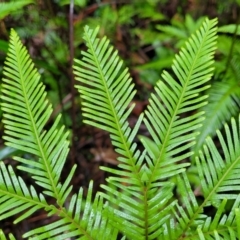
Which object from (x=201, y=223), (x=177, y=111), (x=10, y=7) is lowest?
(x=201, y=223)

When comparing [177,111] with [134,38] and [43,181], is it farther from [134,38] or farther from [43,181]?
[134,38]

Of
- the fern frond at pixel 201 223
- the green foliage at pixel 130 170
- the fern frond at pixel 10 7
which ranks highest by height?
the fern frond at pixel 10 7

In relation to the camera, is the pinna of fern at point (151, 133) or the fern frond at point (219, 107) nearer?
the pinna of fern at point (151, 133)

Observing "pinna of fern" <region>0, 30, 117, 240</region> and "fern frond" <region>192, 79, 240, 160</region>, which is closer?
"pinna of fern" <region>0, 30, 117, 240</region>

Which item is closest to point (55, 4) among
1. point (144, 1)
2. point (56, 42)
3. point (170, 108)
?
point (56, 42)

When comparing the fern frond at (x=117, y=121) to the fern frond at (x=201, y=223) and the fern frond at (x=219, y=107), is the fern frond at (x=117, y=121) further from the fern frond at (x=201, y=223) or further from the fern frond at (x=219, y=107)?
the fern frond at (x=219, y=107)

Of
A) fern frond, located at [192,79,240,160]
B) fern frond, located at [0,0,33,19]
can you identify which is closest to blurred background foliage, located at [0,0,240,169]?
fern frond, located at [192,79,240,160]

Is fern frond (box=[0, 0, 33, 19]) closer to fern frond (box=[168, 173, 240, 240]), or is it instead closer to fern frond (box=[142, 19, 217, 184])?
fern frond (box=[142, 19, 217, 184])

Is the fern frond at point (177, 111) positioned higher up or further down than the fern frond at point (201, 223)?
higher up

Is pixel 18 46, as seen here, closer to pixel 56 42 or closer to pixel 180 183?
pixel 180 183

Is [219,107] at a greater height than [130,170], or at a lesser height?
greater

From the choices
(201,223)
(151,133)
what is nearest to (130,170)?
(151,133)

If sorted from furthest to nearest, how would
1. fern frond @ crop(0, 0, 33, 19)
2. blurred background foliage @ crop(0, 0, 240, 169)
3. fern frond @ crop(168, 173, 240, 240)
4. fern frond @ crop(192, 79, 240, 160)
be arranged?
1. blurred background foliage @ crop(0, 0, 240, 169)
2. fern frond @ crop(192, 79, 240, 160)
3. fern frond @ crop(0, 0, 33, 19)
4. fern frond @ crop(168, 173, 240, 240)

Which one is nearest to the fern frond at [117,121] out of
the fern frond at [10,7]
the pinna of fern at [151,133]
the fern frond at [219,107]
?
the pinna of fern at [151,133]
